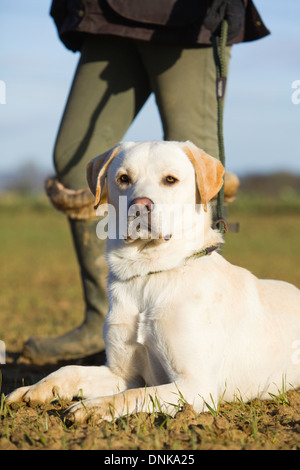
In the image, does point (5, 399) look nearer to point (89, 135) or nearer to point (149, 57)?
point (89, 135)

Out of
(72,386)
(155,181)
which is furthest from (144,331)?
(155,181)

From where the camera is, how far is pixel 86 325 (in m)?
4.73

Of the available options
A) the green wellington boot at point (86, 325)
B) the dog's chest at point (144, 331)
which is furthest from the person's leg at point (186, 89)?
the dog's chest at point (144, 331)

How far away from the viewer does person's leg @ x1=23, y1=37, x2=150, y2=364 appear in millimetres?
4223

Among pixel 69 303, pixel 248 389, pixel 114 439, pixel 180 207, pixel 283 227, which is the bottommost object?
pixel 283 227

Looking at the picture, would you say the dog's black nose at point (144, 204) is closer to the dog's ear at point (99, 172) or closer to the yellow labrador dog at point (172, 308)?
the yellow labrador dog at point (172, 308)

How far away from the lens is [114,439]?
7.97ft

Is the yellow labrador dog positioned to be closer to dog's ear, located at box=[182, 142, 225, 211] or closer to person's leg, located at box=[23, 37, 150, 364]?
dog's ear, located at box=[182, 142, 225, 211]

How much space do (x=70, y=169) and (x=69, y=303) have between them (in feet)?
13.5

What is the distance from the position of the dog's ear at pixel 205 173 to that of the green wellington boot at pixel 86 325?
5.00ft

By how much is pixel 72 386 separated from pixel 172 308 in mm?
671

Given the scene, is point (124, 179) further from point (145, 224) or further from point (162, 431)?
point (162, 431)

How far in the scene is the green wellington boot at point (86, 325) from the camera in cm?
452
